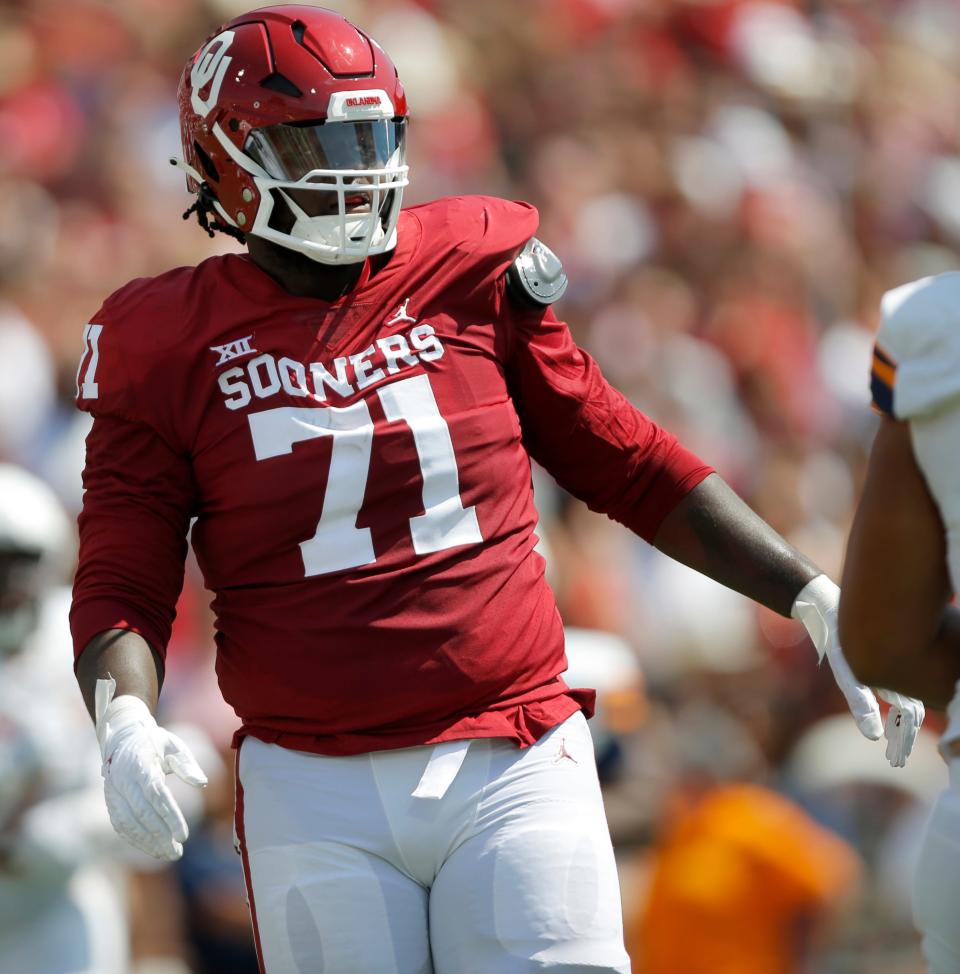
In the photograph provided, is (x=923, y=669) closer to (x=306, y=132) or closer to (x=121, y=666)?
(x=121, y=666)

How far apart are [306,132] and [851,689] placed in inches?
51.0

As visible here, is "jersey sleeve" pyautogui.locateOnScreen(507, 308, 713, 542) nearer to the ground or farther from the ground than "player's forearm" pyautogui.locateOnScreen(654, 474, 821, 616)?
farther from the ground

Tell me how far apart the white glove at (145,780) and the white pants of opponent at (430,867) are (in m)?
0.22

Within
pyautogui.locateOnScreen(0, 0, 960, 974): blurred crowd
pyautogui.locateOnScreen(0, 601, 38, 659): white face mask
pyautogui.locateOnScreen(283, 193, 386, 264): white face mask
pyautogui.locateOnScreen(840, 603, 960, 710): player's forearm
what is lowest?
pyautogui.locateOnScreen(0, 0, 960, 974): blurred crowd

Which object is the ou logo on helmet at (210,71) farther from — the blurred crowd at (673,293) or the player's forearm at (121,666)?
the blurred crowd at (673,293)

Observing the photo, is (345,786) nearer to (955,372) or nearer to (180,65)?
(955,372)

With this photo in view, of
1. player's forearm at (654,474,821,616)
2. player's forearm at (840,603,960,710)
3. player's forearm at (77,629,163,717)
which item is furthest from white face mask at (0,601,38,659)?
player's forearm at (840,603,960,710)

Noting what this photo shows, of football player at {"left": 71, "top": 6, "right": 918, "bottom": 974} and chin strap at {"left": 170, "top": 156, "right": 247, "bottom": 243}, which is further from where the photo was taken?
chin strap at {"left": 170, "top": 156, "right": 247, "bottom": 243}

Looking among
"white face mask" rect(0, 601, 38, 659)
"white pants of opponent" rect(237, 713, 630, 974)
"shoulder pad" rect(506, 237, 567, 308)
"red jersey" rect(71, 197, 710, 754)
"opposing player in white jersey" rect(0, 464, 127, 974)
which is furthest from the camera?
"white face mask" rect(0, 601, 38, 659)

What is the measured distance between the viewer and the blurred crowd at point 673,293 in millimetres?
5621

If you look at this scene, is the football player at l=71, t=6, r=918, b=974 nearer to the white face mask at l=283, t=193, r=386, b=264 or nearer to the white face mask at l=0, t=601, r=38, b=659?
the white face mask at l=283, t=193, r=386, b=264

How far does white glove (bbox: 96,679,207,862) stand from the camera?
2637mm

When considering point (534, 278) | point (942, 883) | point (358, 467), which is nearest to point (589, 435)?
point (534, 278)

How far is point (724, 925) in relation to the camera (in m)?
5.29
